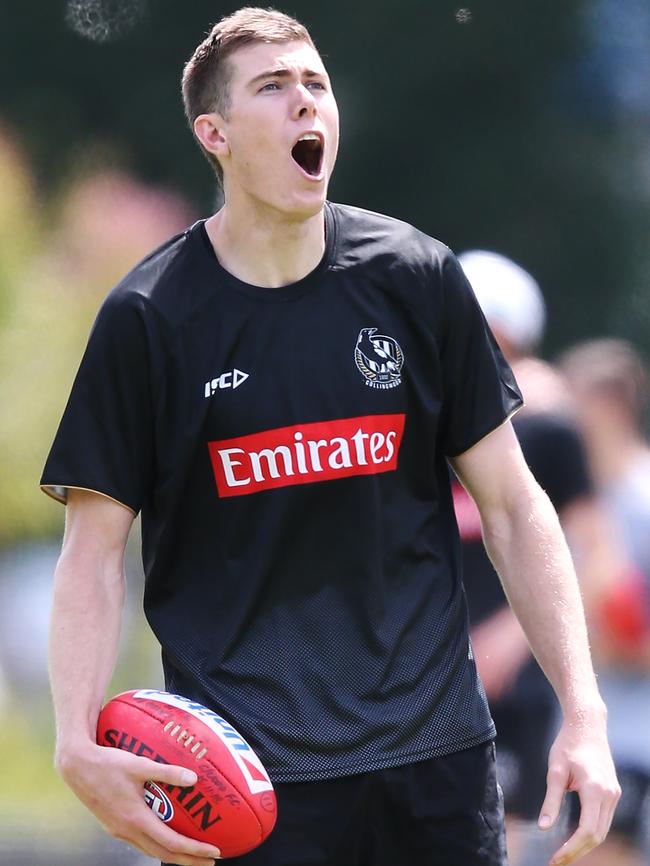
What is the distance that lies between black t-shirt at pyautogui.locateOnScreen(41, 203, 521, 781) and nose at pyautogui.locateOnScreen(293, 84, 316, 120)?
283mm

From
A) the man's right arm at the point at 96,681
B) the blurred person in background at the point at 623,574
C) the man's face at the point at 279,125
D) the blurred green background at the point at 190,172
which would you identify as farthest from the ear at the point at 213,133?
the blurred person in background at the point at 623,574

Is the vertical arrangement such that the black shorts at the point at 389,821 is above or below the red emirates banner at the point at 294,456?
below

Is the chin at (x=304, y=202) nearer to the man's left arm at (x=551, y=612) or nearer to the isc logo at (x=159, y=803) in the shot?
the man's left arm at (x=551, y=612)

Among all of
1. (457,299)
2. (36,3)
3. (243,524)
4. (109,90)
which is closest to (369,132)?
(109,90)

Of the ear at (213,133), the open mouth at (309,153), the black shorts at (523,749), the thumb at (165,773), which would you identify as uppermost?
the ear at (213,133)

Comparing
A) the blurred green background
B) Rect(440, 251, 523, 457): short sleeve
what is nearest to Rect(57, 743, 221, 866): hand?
Rect(440, 251, 523, 457): short sleeve

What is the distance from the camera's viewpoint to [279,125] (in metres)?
2.81

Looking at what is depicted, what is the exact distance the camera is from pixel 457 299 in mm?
2867

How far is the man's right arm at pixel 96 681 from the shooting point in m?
2.47

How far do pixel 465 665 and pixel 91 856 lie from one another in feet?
7.97

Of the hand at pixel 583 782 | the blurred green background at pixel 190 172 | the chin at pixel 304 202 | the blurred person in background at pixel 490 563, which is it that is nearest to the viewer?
the hand at pixel 583 782

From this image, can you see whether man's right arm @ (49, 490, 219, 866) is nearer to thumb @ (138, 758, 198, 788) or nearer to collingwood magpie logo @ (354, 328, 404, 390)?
thumb @ (138, 758, 198, 788)

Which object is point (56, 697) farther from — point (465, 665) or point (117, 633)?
point (465, 665)

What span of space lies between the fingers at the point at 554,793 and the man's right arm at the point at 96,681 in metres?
0.56
